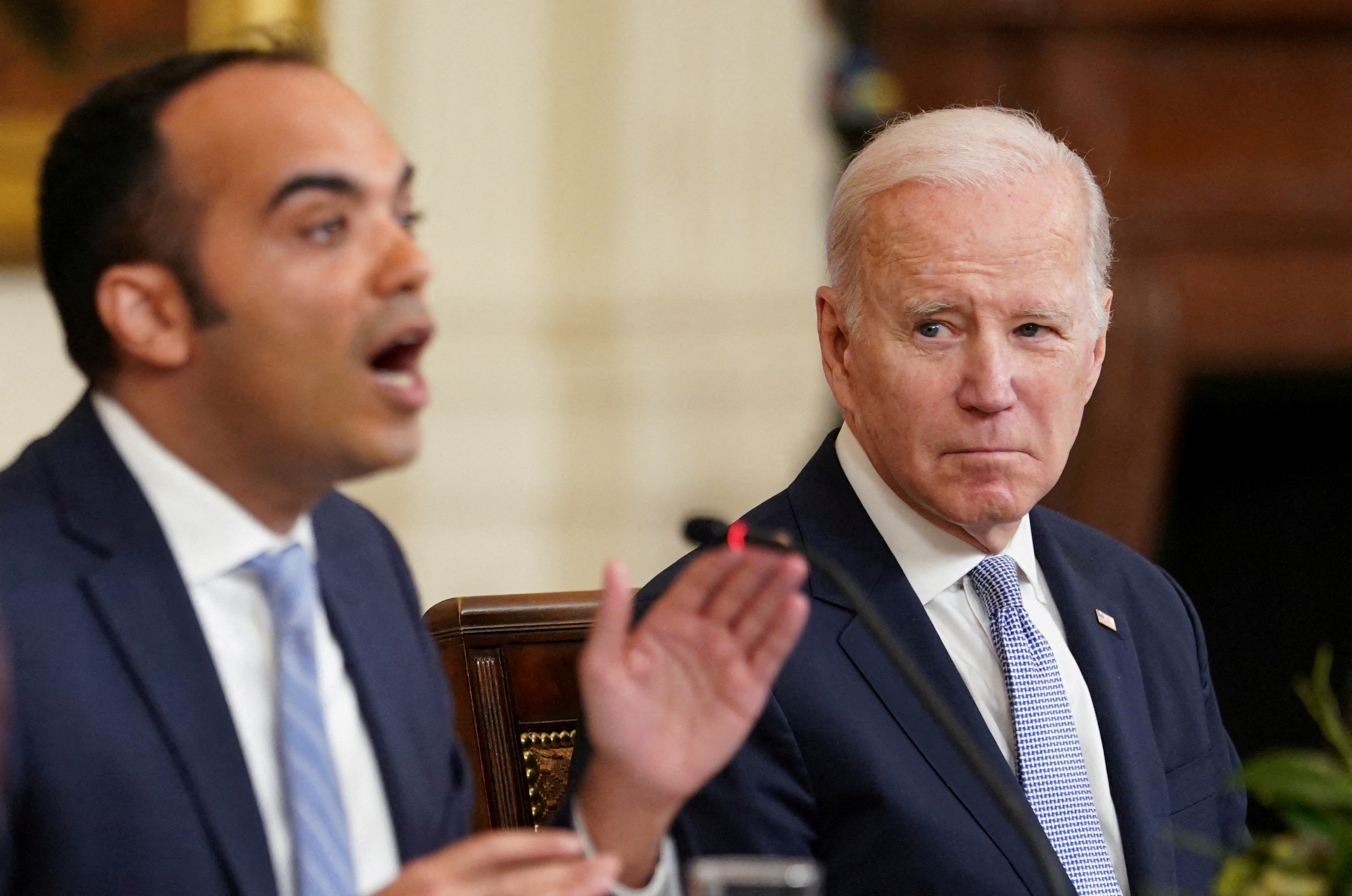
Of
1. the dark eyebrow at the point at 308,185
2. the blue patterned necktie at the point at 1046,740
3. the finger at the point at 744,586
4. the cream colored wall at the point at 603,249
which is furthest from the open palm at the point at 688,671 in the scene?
the cream colored wall at the point at 603,249

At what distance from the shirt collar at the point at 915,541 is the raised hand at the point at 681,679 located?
50 centimetres

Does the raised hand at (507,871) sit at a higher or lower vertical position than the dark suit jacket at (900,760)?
higher

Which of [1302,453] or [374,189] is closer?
[374,189]

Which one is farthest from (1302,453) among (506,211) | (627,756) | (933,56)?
(627,756)

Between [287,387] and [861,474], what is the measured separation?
2.52ft

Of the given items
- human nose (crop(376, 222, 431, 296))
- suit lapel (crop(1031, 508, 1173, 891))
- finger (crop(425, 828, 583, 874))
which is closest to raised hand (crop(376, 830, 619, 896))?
finger (crop(425, 828, 583, 874))

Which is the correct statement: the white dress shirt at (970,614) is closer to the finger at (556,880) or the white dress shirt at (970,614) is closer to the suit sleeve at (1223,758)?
the suit sleeve at (1223,758)

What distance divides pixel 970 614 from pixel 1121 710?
0.20 meters

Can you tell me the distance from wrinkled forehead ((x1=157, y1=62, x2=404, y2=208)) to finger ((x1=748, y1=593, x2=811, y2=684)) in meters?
0.46

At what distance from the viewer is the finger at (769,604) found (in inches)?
47.5

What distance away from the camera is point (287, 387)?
120 centimetres

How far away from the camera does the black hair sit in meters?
1.22

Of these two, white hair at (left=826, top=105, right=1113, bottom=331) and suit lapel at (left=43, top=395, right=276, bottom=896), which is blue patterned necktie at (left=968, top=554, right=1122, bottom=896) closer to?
white hair at (left=826, top=105, right=1113, bottom=331)

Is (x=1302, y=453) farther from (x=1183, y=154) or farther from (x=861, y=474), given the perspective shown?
(x=861, y=474)
